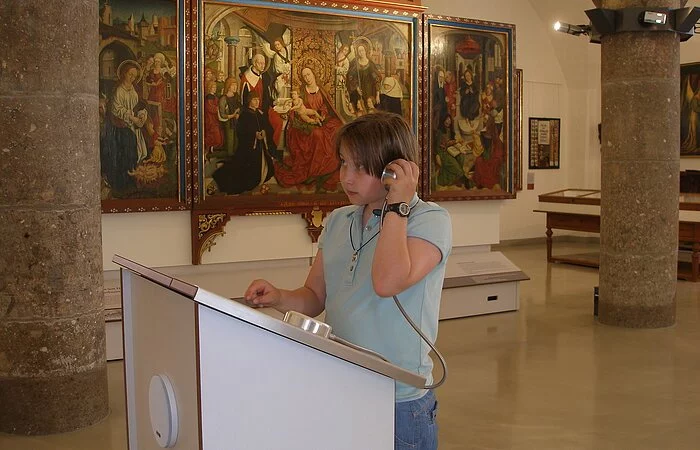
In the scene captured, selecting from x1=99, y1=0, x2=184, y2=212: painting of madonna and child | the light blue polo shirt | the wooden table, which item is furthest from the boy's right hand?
the wooden table

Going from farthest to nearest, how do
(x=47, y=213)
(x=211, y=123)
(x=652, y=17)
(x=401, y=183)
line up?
(x=211, y=123) < (x=652, y=17) < (x=47, y=213) < (x=401, y=183)

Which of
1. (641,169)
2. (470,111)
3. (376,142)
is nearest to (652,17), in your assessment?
(641,169)

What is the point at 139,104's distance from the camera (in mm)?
8594

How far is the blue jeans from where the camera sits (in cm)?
246

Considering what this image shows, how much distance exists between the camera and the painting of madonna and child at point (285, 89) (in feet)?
29.8

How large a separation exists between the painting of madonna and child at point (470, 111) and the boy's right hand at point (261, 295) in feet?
26.6

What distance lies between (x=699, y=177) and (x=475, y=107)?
7752 millimetres

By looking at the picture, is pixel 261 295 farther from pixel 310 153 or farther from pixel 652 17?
pixel 652 17

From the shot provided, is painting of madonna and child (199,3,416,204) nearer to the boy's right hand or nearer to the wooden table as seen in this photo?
the wooden table

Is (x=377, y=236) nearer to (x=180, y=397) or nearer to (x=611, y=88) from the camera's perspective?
(x=180, y=397)

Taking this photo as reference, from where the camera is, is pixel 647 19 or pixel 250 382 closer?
pixel 250 382

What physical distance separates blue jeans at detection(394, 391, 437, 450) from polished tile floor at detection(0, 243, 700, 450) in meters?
3.04

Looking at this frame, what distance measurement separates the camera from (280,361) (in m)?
1.79

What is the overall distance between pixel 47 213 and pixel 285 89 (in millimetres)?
4439
